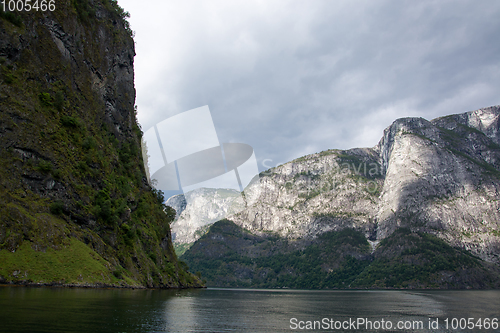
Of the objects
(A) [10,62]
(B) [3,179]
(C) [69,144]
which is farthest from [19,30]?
(B) [3,179]

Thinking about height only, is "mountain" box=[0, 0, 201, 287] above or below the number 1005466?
below

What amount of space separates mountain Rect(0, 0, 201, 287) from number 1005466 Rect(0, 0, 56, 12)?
2.76 feet

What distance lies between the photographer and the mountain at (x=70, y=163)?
139ft

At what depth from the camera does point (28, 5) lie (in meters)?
57.8

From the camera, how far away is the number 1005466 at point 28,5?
176 feet

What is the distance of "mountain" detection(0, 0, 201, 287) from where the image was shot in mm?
42438

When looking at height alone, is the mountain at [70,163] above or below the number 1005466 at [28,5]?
below

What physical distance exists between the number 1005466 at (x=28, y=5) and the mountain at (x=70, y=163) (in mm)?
843

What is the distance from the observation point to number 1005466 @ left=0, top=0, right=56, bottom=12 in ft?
176

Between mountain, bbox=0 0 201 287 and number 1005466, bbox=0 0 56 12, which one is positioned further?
number 1005466, bbox=0 0 56 12

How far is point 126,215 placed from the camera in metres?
64.6

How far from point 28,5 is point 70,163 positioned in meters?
31.5

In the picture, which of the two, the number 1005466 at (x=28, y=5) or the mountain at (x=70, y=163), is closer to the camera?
the mountain at (x=70, y=163)

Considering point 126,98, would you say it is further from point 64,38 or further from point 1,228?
point 1,228
